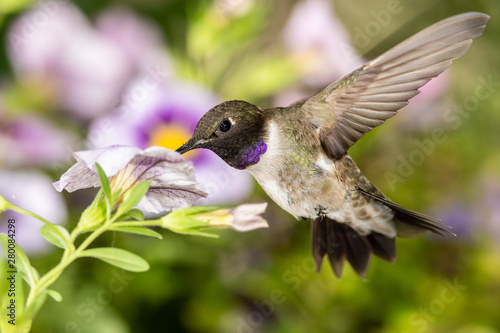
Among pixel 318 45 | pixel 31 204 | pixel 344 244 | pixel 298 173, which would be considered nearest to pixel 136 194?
pixel 298 173

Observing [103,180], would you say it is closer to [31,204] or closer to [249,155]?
[249,155]

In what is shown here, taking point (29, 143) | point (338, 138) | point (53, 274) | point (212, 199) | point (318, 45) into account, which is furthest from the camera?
point (318, 45)

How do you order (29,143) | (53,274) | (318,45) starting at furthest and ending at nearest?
(318,45), (29,143), (53,274)

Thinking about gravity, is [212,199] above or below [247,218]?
below

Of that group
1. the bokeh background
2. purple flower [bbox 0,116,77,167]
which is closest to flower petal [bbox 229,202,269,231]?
the bokeh background

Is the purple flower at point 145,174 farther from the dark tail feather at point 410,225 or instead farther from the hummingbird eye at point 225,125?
the dark tail feather at point 410,225

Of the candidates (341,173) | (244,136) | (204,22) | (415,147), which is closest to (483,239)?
(415,147)

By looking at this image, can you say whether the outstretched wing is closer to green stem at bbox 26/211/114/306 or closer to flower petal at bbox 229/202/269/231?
flower petal at bbox 229/202/269/231
